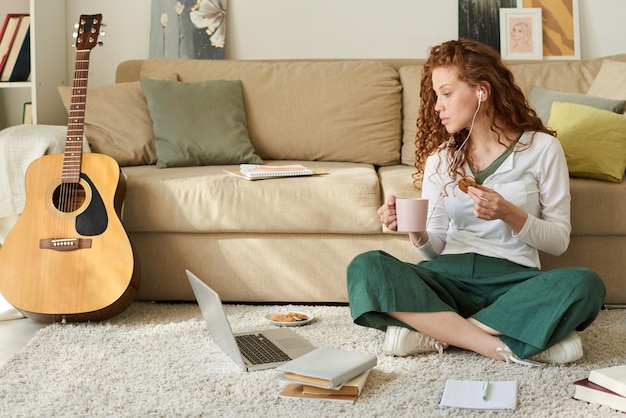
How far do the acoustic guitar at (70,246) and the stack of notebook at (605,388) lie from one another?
1448 millimetres

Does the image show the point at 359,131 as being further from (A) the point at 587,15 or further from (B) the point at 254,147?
(A) the point at 587,15

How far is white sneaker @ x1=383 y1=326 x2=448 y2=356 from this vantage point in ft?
Answer: 7.64

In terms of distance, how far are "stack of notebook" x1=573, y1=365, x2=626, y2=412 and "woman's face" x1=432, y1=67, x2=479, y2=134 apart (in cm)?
82

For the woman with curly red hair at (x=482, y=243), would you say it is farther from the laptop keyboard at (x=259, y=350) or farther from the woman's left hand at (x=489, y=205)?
the laptop keyboard at (x=259, y=350)

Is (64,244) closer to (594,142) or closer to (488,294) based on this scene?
(488,294)

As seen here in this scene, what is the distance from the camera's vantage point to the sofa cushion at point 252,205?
2881mm

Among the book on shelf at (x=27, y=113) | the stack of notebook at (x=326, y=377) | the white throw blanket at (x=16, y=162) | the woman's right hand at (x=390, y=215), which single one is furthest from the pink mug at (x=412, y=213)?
the book on shelf at (x=27, y=113)

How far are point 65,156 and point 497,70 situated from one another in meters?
1.46

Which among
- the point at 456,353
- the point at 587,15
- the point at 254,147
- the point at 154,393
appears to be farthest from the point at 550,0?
the point at 154,393

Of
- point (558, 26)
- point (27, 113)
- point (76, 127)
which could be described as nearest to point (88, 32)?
point (76, 127)

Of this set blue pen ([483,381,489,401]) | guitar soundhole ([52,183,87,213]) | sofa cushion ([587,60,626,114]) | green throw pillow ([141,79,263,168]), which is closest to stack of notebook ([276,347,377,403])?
blue pen ([483,381,489,401])

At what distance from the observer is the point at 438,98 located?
247cm

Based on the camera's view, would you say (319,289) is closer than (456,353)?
No

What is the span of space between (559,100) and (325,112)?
0.95 metres
